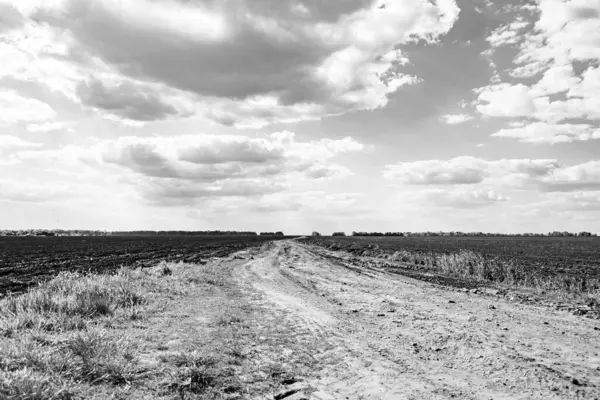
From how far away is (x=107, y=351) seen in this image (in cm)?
752

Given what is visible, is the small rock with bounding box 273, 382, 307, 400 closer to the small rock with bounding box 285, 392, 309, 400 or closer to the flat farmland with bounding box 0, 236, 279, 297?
the small rock with bounding box 285, 392, 309, 400

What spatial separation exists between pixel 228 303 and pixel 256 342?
Answer: 18.2ft

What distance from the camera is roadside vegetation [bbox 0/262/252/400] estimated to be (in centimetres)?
619

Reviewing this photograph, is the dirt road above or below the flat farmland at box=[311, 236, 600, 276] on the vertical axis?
below

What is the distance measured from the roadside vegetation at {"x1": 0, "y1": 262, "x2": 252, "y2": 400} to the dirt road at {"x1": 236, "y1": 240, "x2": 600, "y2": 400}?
111 centimetres

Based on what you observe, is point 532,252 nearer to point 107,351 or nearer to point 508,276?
point 508,276

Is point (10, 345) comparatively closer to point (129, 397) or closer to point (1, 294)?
point (129, 397)

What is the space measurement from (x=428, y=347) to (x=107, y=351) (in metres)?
6.70

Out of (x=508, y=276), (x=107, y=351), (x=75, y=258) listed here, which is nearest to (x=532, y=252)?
(x=508, y=276)

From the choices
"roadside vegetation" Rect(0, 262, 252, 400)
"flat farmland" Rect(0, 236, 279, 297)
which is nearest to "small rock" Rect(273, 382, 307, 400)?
"roadside vegetation" Rect(0, 262, 252, 400)

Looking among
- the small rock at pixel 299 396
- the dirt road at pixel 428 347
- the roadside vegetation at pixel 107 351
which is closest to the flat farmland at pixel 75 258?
the roadside vegetation at pixel 107 351

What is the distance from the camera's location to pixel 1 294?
694 inches

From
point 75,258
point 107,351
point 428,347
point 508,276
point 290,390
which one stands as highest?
point 508,276

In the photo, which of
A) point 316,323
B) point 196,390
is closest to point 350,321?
point 316,323
